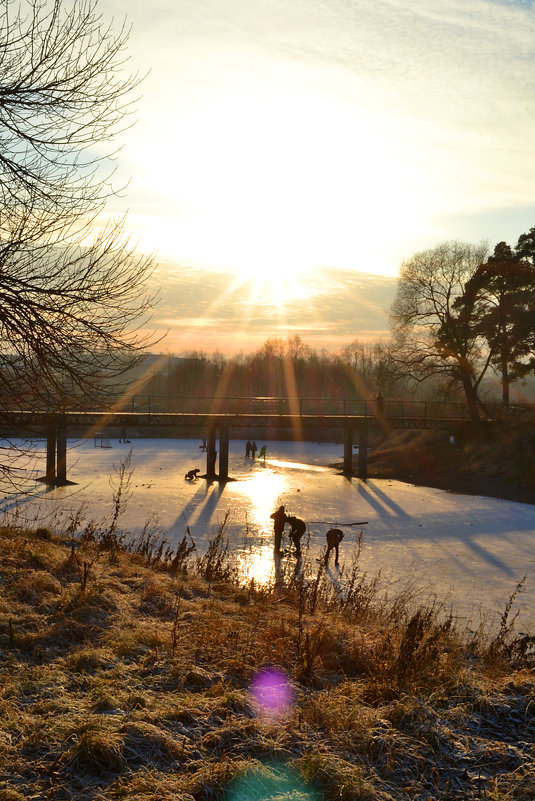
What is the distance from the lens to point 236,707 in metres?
5.23

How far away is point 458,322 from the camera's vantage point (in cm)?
4122

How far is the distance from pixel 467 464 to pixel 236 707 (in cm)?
3426

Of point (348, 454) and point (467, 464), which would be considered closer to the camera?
point (467, 464)

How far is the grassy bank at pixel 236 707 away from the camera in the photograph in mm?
4297

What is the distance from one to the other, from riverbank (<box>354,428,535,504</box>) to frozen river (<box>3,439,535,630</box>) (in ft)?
6.81

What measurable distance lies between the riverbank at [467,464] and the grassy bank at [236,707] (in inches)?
980

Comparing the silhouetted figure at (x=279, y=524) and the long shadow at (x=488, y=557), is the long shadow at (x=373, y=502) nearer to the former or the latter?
the long shadow at (x=488, y=557)

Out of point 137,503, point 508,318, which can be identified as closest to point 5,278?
point 137,503

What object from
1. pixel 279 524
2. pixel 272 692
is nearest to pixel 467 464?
pixel 279 524

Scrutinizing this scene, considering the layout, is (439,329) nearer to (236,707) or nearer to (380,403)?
(380,403)

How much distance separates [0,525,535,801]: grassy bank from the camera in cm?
430

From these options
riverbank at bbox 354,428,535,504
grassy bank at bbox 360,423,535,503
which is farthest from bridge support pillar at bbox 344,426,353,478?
grassy bank at bbox 360,423,535,503

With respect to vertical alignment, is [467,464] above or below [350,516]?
above

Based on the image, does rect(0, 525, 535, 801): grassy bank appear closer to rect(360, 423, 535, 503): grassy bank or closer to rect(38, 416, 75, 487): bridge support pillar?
rect(38, 416, 75, 487): bridge support pillar
